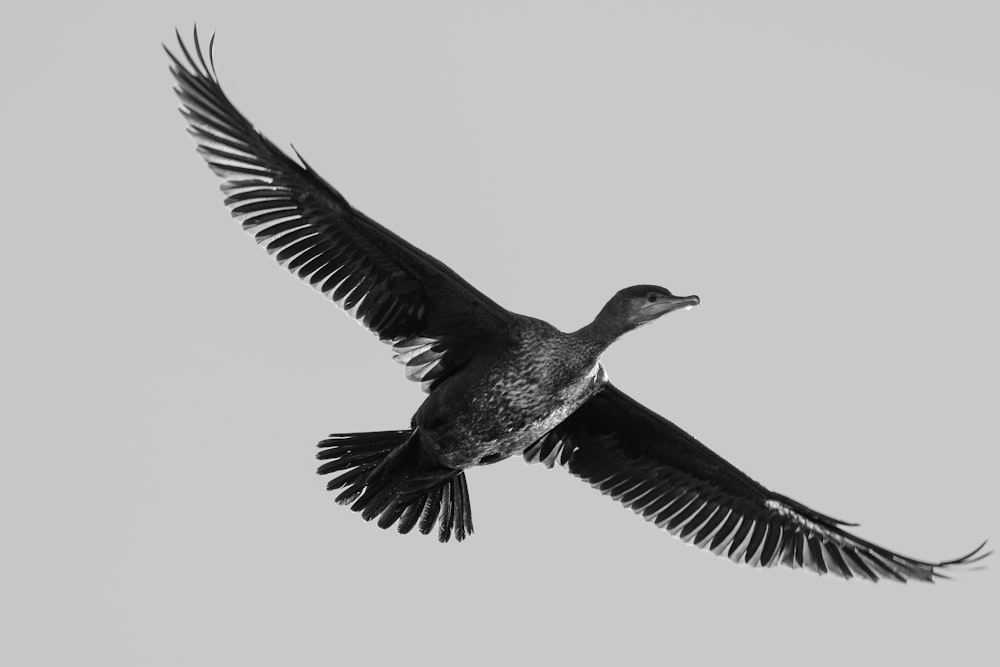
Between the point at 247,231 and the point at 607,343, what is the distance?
2487 mm

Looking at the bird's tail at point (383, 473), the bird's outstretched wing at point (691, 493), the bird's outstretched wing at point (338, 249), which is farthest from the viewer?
the bird's outstretched wing at point (691, 493)

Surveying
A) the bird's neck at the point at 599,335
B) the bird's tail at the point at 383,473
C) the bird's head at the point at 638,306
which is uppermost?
the bird's head at the point at 638,306

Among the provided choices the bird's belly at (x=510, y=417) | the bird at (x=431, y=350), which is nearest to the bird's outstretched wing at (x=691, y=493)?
the bird at (x=431, y=350)

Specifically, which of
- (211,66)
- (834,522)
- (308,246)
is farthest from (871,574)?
(211,66)

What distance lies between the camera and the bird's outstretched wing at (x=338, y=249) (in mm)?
10320

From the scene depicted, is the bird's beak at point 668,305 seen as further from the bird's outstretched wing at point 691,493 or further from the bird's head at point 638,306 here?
the bird's outstretched wing at point 691,493

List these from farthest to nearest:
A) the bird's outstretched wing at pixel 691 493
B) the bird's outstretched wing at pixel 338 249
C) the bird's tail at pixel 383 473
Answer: the bird's outstretched wing at pixel 691 493
the bird's tail at pixel 383 473
the bird's outstretched wing at pixel 338 249

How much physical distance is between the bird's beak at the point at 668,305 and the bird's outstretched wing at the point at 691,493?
3.41 ft

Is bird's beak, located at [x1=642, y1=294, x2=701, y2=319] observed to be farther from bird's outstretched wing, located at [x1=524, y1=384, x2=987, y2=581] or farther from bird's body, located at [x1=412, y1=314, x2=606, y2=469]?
bird's outstretched wing, located at [x1=524, y1=384, x2=987, y2=581]

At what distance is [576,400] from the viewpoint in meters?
10.7

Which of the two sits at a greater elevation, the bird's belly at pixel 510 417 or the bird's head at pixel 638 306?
the bird's head at pixel 638 306

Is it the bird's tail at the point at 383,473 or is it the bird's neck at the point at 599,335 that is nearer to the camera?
the bird's neck at the point at 599,335

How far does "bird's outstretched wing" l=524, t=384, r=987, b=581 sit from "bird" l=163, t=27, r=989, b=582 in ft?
0.08

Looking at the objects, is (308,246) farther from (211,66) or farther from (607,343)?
(607,343)
